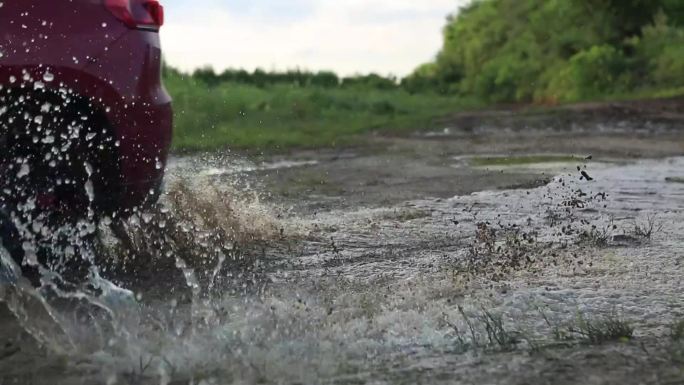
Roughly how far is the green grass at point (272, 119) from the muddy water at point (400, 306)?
9.35 m

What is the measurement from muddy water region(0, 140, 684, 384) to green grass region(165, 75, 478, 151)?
935 centimetres

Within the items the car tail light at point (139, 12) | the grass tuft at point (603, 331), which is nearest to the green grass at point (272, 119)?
the car tail light at point (139, 12)

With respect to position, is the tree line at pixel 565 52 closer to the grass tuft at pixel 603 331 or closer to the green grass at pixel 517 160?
the green grass at pixel 517 160

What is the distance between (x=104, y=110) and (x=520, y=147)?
11576mm

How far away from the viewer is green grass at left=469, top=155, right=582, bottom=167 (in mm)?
12641

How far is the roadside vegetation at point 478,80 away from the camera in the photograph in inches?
858

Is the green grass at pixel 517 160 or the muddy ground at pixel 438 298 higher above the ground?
the muddy ground at pixel 438 298

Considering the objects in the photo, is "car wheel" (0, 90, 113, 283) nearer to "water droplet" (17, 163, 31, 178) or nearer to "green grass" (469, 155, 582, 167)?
"water droplet" (17, 163, 31, 178)

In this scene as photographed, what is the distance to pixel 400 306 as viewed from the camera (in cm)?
433

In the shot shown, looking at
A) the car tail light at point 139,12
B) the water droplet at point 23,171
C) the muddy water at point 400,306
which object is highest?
the car tail light at point 139,12

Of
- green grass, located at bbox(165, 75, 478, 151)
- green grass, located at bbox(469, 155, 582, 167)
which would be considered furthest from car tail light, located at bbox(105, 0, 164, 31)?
green grass, located at bbox(165, 75, 478, 151)

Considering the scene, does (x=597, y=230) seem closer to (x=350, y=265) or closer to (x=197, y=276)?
(x=350, y=265)

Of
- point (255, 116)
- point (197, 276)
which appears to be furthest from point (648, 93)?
point (197, 276)

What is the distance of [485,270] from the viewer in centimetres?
513
